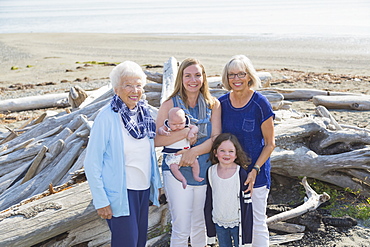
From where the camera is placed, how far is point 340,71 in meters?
18.7

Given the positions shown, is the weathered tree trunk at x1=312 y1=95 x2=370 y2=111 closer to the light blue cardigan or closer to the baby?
the baby

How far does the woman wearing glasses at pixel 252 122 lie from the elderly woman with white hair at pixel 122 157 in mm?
933

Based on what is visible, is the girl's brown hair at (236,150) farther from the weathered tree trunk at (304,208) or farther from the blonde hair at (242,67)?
the weathered tree trunk at (304,208)

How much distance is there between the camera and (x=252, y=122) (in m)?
4.15

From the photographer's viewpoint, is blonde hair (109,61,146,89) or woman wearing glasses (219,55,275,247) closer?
blonde hair (109,61,146,89)

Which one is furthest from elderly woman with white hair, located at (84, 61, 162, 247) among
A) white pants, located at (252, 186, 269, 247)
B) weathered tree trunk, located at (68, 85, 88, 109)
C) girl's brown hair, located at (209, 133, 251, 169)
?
weathered tree trunk, located at (68, 85, 88, 109)

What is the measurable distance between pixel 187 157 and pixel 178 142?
182 millimetres

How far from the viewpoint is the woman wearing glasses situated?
4.11m

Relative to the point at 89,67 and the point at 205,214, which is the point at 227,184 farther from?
the point at 89,67

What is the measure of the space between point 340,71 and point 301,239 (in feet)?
49.3

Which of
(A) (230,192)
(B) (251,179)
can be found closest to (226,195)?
(A) (230,192)

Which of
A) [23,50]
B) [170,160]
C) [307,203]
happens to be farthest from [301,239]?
[23,50]

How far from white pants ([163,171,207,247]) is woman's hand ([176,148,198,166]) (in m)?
0.21

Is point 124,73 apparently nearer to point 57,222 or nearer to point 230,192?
point 230,192
